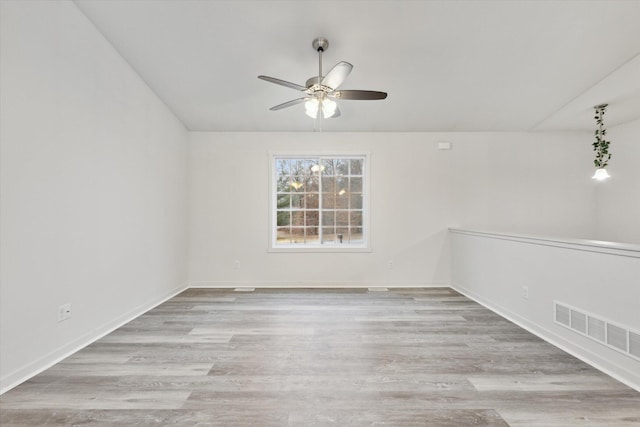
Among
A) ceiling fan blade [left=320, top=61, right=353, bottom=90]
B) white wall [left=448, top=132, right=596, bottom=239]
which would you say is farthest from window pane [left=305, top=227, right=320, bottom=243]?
ceiling fan blade [left=320, top=61, right=353, bottom=90]

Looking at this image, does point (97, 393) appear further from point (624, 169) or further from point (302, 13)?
point (624, 169)

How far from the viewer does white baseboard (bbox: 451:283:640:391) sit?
80.9 inches

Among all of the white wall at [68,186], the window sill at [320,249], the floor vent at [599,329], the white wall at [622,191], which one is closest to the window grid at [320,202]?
the window sill at [320,249]

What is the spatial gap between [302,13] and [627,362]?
3.59m

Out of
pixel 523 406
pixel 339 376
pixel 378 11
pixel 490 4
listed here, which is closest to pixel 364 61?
pixel 378 11

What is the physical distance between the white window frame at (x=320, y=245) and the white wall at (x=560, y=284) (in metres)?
1.47

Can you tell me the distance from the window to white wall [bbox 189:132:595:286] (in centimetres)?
24

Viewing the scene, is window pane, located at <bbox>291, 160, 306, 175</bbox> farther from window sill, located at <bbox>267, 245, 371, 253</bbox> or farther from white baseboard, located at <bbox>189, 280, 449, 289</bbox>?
white baseboard, located at <bbox>189, 280, 449, 289</bbox>

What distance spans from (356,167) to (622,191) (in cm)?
371

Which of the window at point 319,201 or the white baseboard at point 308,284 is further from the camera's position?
the window at point 319,201

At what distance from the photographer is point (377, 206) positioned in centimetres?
475

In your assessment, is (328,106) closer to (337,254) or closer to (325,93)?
(325,93)

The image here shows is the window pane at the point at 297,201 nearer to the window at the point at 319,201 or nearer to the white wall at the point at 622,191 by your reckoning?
the window at the point at 319,201

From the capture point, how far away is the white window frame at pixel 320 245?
4750 millimetres
